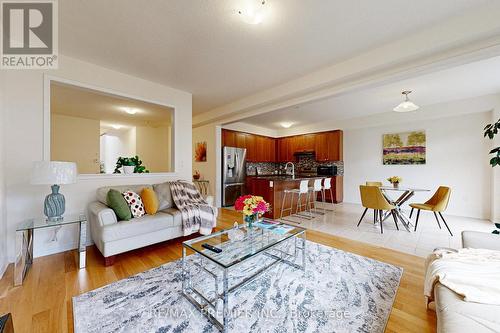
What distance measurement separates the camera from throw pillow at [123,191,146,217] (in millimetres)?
2635

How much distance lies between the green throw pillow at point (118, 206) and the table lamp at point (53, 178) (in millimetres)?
425

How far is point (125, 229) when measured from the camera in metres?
2.33

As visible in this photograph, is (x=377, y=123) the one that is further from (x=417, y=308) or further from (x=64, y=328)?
(x=64, y=328)

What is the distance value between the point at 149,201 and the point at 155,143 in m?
5.35

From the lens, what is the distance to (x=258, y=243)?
→ 191 cm

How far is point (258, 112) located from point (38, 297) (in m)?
3.99

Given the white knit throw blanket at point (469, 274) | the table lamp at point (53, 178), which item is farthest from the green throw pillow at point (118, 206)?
the white knit throw blanket at point (469, 274)

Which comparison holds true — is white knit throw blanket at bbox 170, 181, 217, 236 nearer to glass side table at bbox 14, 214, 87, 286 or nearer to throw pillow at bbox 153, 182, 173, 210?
throw pillow at bbox 153, 182, 173, 210

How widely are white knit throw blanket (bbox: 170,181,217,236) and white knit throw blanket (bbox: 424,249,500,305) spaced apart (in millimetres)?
2506

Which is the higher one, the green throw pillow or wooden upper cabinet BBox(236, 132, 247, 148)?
wooden upper cabinet BBox(236, 132, 247, 148)

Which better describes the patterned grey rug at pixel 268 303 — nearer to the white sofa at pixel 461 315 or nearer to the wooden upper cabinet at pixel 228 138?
the white sofa at pixel 461 315

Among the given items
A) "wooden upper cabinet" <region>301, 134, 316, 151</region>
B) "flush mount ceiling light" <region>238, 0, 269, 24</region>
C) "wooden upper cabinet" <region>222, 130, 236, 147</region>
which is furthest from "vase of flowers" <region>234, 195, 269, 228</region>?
"wooden upper cabinet" <region>301, 134, 316, 151</region>

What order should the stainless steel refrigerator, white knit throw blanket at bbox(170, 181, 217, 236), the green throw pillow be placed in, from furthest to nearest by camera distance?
the stainless steel refrigerator < white knit throw blanket at bbox(170, 181, 217, 236) < the green throw pillow

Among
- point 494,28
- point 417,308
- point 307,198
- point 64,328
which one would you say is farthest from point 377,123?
point 64,328
